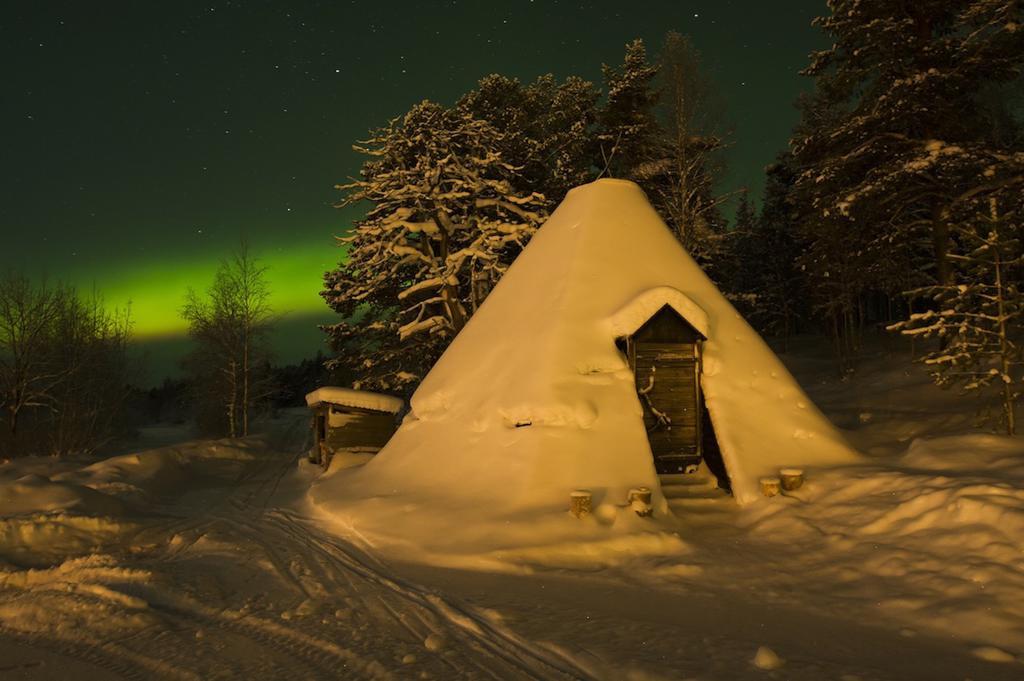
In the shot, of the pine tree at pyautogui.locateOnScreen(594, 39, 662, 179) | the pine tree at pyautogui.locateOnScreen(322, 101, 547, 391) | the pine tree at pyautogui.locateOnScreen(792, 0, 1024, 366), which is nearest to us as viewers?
the pine tree at pyautogui.locateOnScreen(792, 0, 1024, 366)

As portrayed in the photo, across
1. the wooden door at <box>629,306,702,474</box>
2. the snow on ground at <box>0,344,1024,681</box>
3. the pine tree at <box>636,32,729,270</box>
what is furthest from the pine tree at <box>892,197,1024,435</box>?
the pine tree at <box>636,32,729,270</box>

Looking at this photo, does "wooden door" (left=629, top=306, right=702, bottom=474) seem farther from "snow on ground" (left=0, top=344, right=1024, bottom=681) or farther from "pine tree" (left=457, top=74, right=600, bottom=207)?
"pine tree" (left=457, top=74, right=600, bottom=207)

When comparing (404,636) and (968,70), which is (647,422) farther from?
(968,70)

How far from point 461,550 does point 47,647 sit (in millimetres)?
3934

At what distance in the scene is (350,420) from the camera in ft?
54.1

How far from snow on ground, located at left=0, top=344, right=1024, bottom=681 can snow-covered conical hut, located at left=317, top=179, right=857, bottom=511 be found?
2.86ft

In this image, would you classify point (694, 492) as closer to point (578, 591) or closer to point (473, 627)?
point (578, 591)

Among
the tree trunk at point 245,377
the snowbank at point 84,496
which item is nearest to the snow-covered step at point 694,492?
the snowbank at point 84,496

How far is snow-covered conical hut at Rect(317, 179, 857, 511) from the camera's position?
370 inches

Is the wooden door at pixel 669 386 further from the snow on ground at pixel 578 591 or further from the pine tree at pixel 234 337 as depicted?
the pine tree at pixel 234 337

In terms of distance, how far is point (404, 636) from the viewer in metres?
5.25

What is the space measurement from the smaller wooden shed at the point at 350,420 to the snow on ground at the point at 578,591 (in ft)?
18.1

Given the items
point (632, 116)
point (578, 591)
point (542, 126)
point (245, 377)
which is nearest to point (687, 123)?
point (632, 116)

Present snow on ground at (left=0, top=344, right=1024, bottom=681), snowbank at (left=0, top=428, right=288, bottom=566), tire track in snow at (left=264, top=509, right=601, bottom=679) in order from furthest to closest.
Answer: snowbank at (left=0, top=428, right=288, bottom=566) → snow on ground at (left=0, top=344, right=1024, bottom=681) → tire track in snow at (left=264, top=509, right=601, bottom=679)
